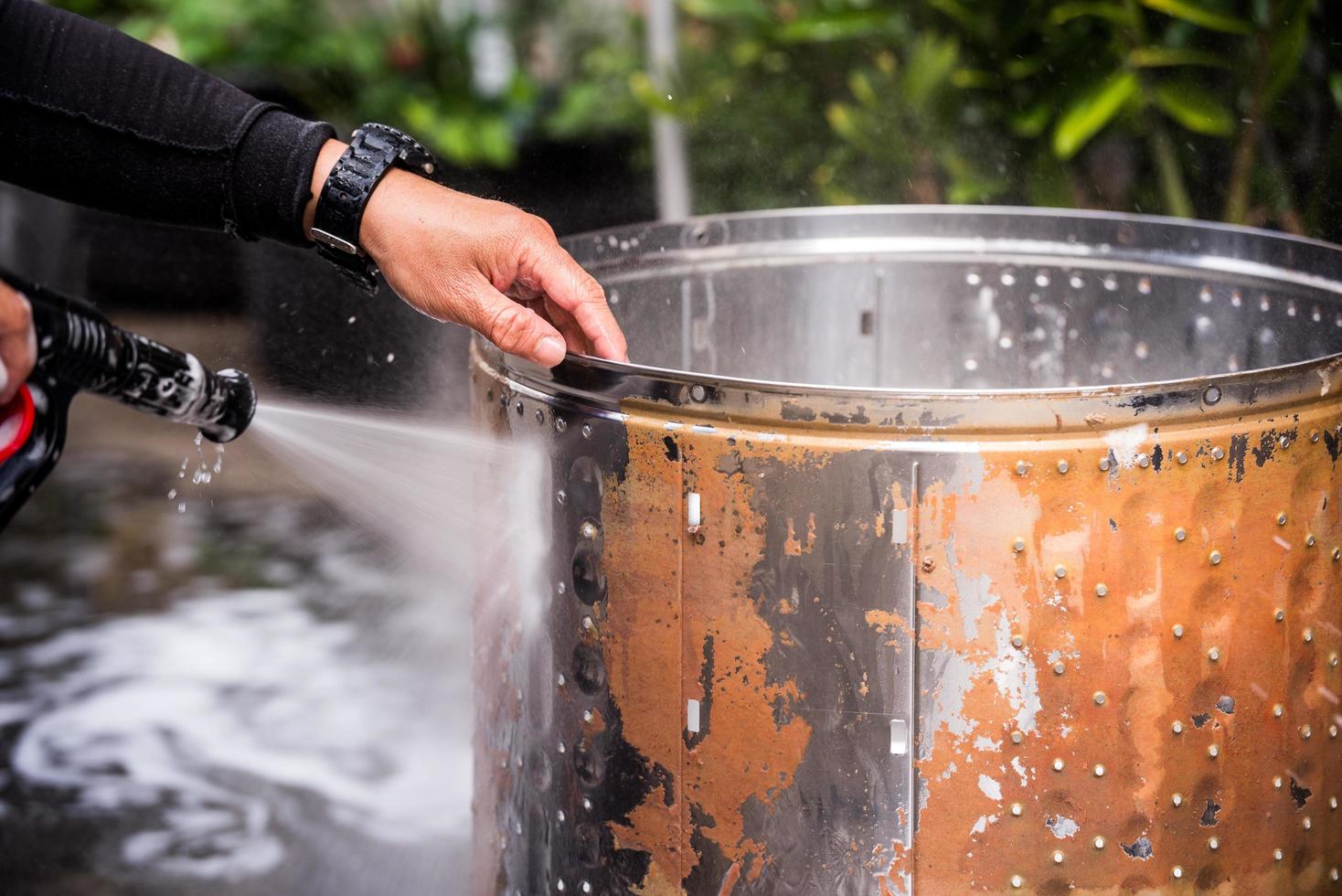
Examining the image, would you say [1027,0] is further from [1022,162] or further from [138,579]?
[138,579]

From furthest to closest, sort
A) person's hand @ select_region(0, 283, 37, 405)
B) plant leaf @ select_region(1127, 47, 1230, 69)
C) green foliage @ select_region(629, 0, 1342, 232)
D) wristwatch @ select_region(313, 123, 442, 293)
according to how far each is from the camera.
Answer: green foliage @ select_region(629, 0, 1342, 232) < plant leaf @ select_region(1127, 47, 1230, 69) < wristwatch @ select_region(313, 123, 442, 293) < person's hand @ select_region(0, 283, 37, 405)

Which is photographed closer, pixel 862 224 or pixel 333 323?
pixel 862 224

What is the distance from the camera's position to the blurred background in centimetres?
233

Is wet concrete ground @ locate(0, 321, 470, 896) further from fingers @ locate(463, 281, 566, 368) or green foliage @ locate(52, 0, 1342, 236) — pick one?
green foliage @ locate(52, 0, 1342, 236)

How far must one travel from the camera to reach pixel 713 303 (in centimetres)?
163

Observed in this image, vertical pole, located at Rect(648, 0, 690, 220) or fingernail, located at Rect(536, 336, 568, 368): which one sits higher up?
vertical pole, located at Rect(648, 0, 690, 220)

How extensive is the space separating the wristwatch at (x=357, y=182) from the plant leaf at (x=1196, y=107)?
2.32 metres

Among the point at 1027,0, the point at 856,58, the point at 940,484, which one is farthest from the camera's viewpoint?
the point at 856,58

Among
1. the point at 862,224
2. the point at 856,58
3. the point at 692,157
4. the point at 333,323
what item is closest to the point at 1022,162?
the point at 856,58

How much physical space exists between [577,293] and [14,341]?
1.46 ft

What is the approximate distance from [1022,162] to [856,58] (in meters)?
0.85

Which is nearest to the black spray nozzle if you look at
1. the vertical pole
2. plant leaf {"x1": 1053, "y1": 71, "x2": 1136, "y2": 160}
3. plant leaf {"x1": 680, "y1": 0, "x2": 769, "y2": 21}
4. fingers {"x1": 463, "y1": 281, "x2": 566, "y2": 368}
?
fingers {"x1": 463, "y1": 281, "x2": 566, "y2": 368}

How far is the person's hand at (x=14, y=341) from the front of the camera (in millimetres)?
938

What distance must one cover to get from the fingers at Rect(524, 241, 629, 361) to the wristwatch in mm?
182
